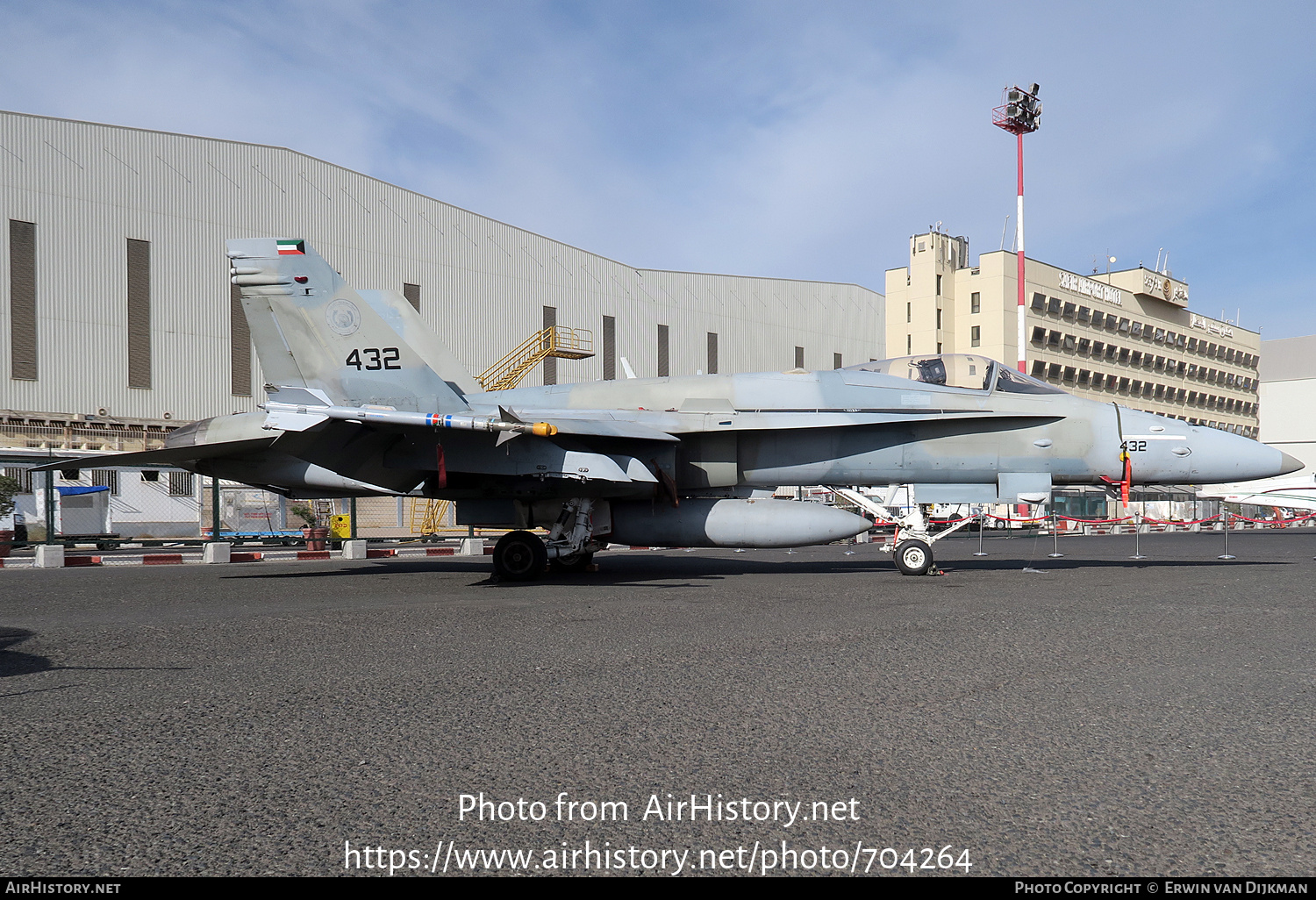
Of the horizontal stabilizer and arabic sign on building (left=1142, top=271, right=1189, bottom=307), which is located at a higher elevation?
arabic sign on building (left=1142, top=271, right=1189, bottom=307)

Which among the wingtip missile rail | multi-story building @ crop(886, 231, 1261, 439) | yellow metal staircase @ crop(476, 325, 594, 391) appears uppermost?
multi-story building @ crop(886, 231, 1261, 439)

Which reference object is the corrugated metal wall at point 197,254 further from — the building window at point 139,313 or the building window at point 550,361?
the building window at point 550,361

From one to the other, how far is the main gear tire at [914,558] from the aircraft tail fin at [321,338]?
20.1ft

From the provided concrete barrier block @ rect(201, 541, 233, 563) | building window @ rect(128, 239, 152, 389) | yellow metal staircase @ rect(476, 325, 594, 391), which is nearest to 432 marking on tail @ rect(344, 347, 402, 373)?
concrete barrier block @ rect(201, 541, 233, 563)

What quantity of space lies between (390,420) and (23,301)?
26.8 m

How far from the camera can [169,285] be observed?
103 ft

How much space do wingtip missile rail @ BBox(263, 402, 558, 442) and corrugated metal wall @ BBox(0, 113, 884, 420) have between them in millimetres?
18957

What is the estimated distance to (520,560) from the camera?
11.2 metres

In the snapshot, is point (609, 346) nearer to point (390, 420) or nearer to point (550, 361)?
point (550, 361)

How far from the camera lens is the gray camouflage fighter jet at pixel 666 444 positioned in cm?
1079

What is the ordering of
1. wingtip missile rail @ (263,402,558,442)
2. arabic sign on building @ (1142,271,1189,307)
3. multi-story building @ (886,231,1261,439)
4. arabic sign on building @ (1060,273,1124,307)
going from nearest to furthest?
wingtip missile rail @ (263,402,558,442) < multi-story building @ (886,231,1261,439) < arabic sign on building @ (1060,273,1124,307) < arabic sign on building @ (1142,271,1189,307)

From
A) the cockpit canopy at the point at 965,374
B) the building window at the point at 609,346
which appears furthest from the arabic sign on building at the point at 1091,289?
the cockpit canopy at the point at 965,374

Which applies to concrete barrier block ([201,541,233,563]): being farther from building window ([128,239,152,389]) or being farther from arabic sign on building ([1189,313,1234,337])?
arabic sign on building ([1189,313,1234,337])

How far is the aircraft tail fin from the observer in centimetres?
1172
